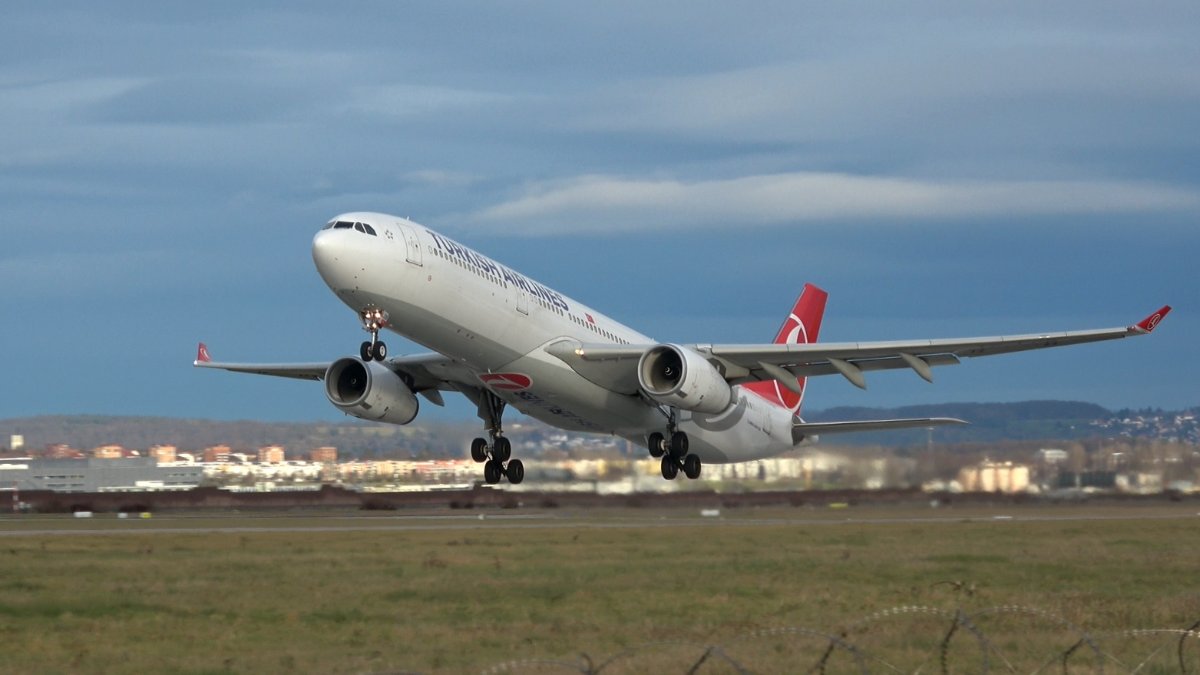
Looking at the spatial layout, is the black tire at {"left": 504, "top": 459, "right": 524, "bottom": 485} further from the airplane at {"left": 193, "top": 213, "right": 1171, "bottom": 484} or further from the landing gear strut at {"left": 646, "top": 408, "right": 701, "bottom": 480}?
the landing gear strut at {"left": 646, "top": 408, "right": 701, "bottom": 480}

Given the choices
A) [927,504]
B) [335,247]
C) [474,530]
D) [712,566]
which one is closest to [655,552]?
[712,566]

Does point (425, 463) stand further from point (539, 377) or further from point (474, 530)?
point (539, 377)

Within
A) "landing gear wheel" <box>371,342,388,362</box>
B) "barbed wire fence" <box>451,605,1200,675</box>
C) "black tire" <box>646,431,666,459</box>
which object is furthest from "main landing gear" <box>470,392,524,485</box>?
"barbed wire fence" <box>451,605,1200,675</box>

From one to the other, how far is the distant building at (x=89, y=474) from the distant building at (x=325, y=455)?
412 inches

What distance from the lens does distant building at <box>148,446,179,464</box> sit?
7525 centimetres

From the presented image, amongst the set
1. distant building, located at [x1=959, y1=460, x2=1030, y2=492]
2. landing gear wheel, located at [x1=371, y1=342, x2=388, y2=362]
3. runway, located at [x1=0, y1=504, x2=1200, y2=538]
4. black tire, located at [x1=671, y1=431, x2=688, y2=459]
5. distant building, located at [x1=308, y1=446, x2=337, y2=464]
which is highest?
landing gear wheel, located at [x1=371, y1=342, x2=388, y2=362]

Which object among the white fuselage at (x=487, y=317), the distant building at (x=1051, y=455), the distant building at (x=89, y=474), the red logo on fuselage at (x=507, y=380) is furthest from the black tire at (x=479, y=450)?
the distant building at (x=89, y=474)

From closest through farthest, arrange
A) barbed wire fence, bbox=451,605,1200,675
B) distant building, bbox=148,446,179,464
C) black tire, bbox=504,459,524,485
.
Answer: barbed wire fence, bbox=451,605,1200,675 → black tire, bbox=504,459,524,485 → distant building, bbox=148,446,179,464

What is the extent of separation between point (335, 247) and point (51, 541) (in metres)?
15.3

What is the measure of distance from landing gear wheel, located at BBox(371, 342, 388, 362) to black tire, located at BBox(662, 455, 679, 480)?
31.8 feet

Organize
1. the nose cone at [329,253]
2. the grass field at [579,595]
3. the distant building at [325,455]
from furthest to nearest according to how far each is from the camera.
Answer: the distant building at [325,455] → the nose cone at [329,253] → the grass field at [579,595]

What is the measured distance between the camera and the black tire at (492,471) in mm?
41906

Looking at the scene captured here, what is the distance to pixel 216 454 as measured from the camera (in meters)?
71.8

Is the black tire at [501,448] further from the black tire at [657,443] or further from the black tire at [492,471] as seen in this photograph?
the black tire at [657,443]
